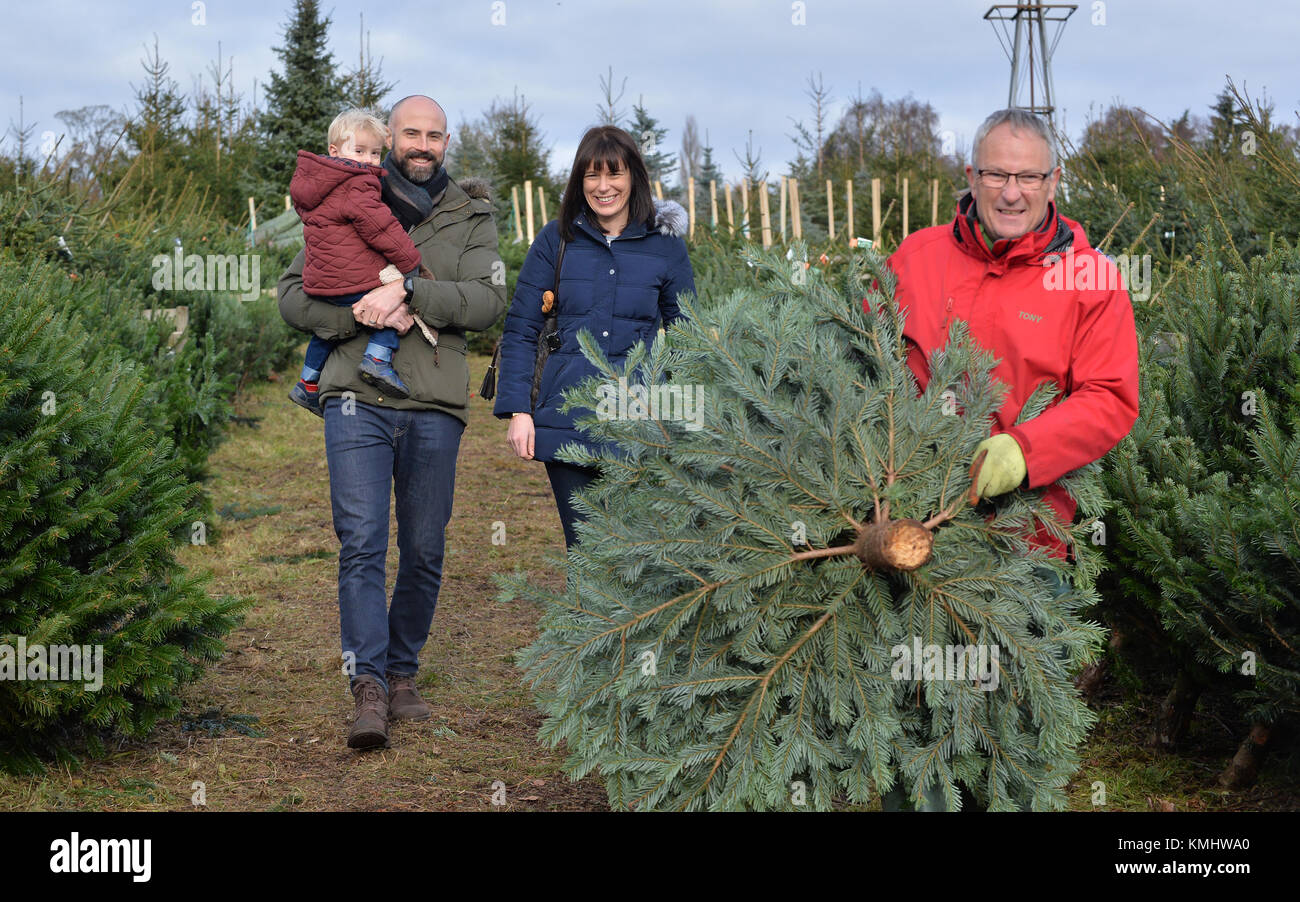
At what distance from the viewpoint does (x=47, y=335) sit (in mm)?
3822

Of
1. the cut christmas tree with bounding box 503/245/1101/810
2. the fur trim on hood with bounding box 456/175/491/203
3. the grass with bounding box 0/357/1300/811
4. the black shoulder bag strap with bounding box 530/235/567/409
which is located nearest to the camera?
the cut christmas tree with bounding box 503/245/1101/810

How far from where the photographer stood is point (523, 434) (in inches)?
156

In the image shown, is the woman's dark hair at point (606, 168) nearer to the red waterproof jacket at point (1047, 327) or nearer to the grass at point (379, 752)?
the grass at point (379, 752)

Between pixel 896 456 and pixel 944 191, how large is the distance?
17.9 meters

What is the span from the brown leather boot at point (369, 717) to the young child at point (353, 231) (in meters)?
0.99

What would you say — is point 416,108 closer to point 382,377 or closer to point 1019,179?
point 382,377

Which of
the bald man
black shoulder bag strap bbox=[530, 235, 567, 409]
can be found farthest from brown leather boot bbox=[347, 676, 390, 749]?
black shoulder bag strap bbox=[530, 235, 567, 409]

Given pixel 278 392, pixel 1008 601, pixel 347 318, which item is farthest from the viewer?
pixel 278 392

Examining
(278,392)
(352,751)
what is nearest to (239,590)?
(352,751)

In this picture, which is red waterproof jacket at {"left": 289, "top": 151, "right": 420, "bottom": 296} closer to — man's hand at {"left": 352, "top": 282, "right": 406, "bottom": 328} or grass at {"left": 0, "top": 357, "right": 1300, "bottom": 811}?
man's hand at {"left": 352, "top": 282, "right": 406, "bottom": 328}

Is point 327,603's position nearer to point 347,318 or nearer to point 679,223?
point 347,318

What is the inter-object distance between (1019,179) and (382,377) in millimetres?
2246

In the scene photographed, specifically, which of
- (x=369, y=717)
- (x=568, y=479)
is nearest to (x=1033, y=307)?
(x=568, y=479)

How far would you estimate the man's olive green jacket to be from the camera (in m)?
3.94
